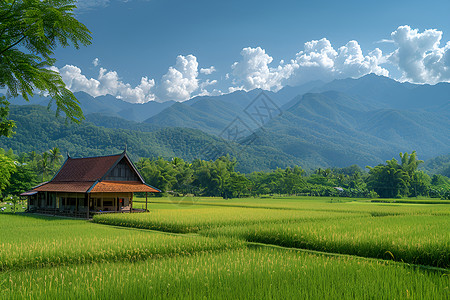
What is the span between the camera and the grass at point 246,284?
760 centimetres

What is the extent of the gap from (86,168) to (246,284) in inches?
1257

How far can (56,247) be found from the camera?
13.6m

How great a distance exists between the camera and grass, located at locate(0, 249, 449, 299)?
24.9ft

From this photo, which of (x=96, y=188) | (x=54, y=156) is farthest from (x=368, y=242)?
(x=54, y=156)

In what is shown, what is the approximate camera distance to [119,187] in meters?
32.5

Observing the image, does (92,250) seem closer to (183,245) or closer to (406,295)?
(183,245)

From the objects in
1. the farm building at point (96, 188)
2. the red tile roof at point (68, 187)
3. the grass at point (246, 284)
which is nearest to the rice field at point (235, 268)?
the grass at point (246, 284)

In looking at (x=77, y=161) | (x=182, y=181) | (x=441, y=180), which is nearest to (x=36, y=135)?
(x=182, y=181)

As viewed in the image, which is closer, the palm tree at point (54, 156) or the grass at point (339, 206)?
the grass at point (339, 206)

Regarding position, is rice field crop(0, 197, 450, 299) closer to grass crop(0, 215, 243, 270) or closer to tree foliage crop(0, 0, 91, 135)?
grass crop(0, 215, 243, 270)

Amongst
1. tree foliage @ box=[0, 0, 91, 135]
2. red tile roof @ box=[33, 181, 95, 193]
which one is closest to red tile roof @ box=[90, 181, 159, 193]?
red tile roof @ box=[33, 181, 95, 193]

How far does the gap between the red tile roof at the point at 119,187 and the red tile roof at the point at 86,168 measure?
4.71ft

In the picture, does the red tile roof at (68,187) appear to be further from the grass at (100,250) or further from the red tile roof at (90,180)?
the grass at (100,250)

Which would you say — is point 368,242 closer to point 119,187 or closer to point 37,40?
A: point 37,40
